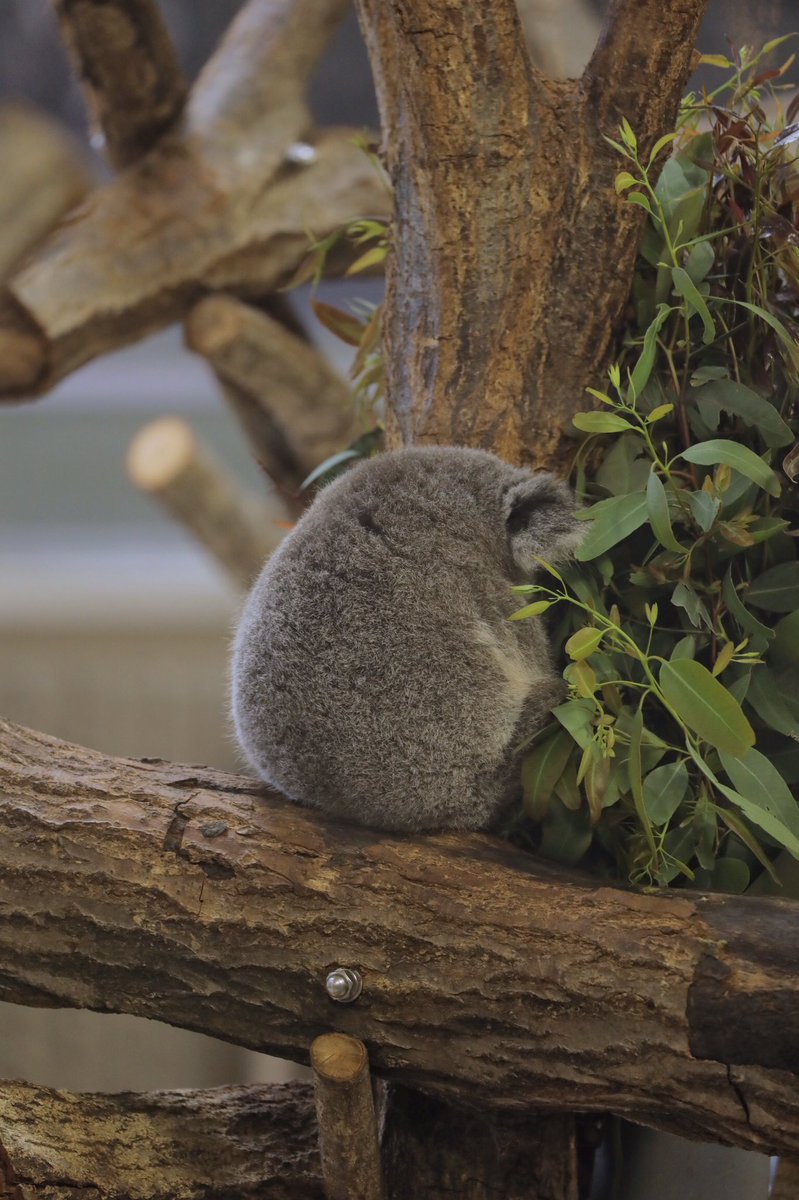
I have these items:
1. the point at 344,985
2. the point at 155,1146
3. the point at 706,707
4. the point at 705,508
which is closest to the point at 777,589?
the point at 705,508

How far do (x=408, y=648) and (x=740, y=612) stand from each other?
0.49 meters

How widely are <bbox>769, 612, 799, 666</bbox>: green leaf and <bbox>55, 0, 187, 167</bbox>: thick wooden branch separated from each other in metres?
2.75

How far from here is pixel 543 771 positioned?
5.56 feet

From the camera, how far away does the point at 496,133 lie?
1864 millimetres

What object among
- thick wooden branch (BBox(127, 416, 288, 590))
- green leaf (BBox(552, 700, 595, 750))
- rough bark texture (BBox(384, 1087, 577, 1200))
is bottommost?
thick wooden branch (BBox(127, 416, 288, 590))

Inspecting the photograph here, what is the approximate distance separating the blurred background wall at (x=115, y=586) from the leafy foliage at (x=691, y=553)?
2.42 m

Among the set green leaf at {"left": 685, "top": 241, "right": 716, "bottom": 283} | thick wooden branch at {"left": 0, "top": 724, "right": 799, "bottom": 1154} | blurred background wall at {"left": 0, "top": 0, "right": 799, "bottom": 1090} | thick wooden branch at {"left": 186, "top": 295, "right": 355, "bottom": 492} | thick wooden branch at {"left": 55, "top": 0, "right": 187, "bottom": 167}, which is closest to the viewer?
thick wooden branch at {"left": 0, "top": 724, "right": 799, "bottom": 1154}

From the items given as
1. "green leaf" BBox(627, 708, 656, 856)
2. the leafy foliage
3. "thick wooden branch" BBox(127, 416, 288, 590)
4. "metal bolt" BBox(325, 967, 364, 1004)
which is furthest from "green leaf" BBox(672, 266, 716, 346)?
"thick wooden branch" BBox(127, 416, 288, 590)

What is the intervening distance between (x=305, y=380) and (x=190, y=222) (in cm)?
63

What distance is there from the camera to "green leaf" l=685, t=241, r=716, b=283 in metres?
1.78

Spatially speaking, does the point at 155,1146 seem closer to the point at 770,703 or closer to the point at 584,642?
the point at 584,642

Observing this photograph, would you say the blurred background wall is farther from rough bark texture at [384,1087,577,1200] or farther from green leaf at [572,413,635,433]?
rough bark texture at [384,1087,577,1200]

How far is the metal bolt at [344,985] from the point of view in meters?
1.53

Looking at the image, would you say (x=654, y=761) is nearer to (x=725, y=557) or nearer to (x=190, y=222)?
(x=725, y=557)
